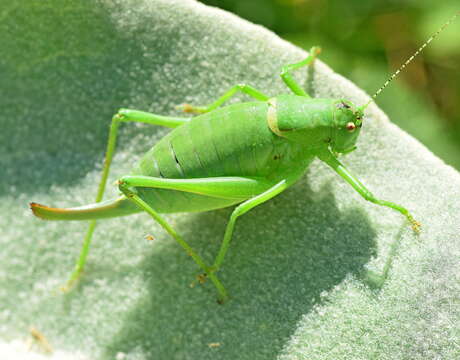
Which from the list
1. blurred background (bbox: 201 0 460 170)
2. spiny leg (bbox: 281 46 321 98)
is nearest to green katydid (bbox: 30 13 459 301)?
spiny leg (bbox: 281 46 321 98)

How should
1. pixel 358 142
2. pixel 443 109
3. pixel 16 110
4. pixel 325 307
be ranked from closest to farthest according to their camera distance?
pixel 325 307
pixel 358 142
pixel 16 110
pixel 443 109

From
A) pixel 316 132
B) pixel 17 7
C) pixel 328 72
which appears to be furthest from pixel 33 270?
pixel 328 72

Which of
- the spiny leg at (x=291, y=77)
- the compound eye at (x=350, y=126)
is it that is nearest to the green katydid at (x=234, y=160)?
the compound eye at (x=350, y=126)

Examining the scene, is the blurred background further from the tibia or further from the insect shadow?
the tibia

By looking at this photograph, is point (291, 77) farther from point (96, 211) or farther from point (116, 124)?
point (96, 211)

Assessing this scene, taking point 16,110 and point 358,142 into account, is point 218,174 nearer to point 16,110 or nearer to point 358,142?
point 358,142

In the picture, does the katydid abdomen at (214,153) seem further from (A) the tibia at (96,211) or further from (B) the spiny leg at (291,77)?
(B) the spiny leg at (291,77)
